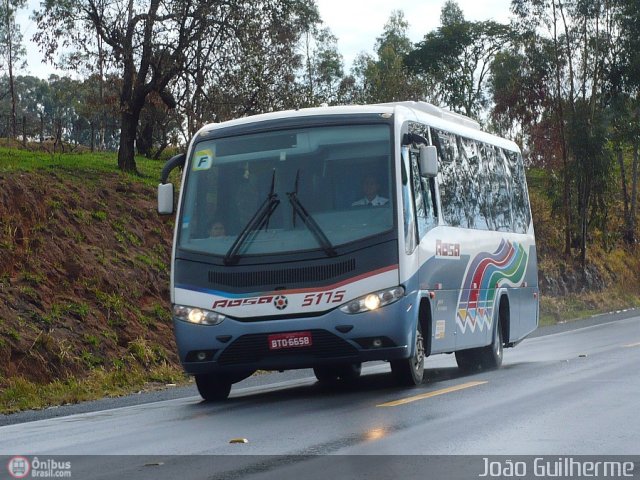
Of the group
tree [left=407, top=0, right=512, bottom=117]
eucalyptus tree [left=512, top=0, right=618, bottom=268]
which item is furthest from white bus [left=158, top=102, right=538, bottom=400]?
tree [left=407, top=0, right=512, bottom=117]

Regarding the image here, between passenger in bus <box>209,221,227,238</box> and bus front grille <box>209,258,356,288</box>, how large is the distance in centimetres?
49

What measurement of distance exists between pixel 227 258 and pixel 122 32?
2168 cm

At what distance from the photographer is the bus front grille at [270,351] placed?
1366 cm

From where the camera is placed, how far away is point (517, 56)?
5553cm

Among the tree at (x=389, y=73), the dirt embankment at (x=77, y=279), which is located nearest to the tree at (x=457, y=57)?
the tree at (x=389, y=73)

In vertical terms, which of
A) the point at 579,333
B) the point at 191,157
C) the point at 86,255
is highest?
the point at 191,157

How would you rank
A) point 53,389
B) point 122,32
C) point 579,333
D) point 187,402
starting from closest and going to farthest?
point 187,402
point 53,389
point 579,333
point 122,32

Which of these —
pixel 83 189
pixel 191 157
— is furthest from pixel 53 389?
pixel 83 189

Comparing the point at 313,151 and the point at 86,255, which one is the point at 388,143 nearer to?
the point at 313,151

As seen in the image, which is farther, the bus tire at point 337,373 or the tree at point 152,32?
the tree at point 152,32

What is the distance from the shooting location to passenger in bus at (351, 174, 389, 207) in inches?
558

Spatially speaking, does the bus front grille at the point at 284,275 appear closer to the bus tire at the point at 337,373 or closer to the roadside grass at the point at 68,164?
the bus tire at the point at 337,373

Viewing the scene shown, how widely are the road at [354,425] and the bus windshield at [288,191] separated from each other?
179 centimetres

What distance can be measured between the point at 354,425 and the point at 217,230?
4.07m
